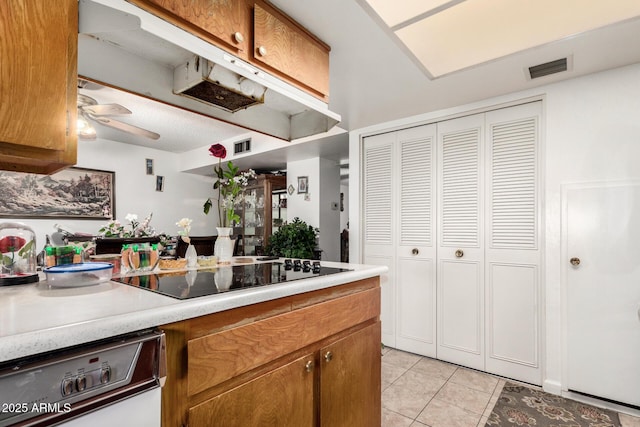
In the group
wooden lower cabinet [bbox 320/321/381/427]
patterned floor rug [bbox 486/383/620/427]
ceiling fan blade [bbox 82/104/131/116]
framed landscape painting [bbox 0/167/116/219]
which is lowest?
patterned floor rug [bbox 486/383/620/427]

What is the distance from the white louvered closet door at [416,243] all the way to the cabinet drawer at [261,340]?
170 centimetres

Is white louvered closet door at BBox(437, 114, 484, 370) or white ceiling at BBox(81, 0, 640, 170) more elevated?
white ceiling at BBox(81, 0, 640, 170)

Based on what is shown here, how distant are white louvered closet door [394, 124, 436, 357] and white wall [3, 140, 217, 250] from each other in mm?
4219

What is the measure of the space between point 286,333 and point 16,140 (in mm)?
971

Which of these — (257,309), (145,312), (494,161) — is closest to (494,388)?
(494,161)

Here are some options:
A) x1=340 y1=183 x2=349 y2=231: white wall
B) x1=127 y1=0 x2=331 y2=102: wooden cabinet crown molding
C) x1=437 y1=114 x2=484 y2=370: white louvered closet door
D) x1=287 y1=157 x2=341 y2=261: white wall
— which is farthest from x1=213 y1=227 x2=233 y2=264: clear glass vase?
x1=340 y1=183 x2=349 y2=231: white wall

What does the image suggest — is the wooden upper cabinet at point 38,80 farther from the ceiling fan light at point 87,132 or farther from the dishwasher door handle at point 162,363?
the ceiling fan light at point 87,132

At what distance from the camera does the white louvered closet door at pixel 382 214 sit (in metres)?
3.25

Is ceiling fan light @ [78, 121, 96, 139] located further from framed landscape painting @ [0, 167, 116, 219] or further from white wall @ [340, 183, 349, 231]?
white wall @ [340, 183, 349, 231]

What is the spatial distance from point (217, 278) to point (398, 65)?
1.78 meters

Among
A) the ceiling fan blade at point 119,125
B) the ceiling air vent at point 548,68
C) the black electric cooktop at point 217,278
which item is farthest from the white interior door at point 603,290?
the ceiling fan blade at point 119,125

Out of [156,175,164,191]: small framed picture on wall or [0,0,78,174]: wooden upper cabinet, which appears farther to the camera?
[156,175,164,191]: small framed picture on wall

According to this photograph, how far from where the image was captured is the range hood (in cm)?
106

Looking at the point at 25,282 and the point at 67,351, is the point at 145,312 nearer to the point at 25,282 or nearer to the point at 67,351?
the point at 67,351
